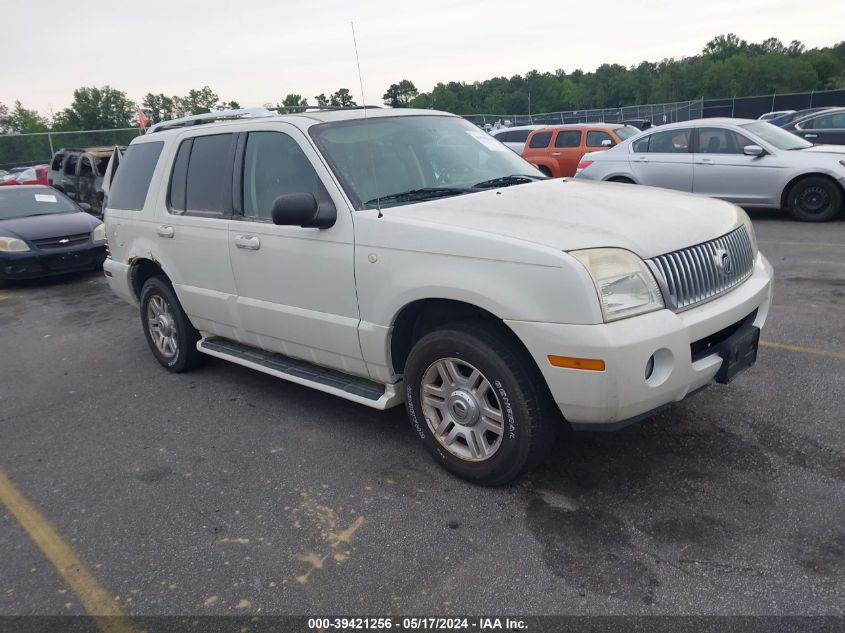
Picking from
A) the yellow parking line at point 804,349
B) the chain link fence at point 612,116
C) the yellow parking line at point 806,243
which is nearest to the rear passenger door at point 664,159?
the yellow parking line at point 806,243

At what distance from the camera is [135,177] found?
554 cm

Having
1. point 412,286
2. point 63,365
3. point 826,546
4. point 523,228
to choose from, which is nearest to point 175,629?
point 412,286

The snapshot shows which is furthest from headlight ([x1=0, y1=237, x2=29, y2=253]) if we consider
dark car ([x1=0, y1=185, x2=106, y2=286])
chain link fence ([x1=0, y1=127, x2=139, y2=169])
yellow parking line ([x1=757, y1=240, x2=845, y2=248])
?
chain link fence ([x1=0, y1=127, x2=139, y2=169])

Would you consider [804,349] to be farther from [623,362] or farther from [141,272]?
[141,272]

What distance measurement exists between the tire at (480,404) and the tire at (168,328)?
2407mm

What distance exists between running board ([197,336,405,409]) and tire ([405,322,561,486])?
0.23 metres

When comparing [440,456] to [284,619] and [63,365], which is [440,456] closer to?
[284,619]

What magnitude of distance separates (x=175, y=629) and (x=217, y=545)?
535mm

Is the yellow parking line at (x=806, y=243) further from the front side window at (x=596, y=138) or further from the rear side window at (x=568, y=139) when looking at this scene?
the rear side window at (x=568, y=139)

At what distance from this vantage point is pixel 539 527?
308 cm

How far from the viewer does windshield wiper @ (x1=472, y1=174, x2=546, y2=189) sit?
13.5 feet

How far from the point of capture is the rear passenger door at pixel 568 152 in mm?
15320

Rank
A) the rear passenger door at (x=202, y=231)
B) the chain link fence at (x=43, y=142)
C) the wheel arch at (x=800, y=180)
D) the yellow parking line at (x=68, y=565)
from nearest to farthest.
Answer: the yellow parking line at (x=68, y=565) → the rear passenger door at (x=202, y=231) → the wheel arch at (x=800, y=180) → the chain link fence at (x=43, y=142)

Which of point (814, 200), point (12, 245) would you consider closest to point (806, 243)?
point (814, 200)
